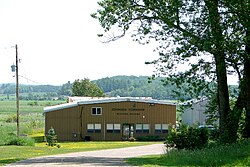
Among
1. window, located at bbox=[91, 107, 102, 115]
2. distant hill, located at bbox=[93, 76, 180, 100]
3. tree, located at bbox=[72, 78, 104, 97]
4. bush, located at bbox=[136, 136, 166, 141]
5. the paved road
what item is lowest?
bush, located at bbox=[136, 136, 166, 141]

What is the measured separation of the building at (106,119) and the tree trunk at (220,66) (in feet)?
128

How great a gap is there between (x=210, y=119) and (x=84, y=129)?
122ft

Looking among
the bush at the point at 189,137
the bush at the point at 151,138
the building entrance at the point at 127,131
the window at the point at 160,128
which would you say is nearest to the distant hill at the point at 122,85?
the window at the point at 160,128

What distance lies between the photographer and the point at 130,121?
6350cm

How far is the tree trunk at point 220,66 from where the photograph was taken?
1972cm

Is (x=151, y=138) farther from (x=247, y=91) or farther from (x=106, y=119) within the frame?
(x=247, y=91)

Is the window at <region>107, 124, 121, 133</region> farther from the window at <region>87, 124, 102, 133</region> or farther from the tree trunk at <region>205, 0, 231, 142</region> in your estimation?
the tree trunk at <region>205, 0, 231, 142</region>

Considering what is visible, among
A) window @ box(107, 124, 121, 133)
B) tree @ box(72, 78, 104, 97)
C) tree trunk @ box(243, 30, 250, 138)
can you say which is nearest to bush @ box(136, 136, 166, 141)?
window @ box(107, 124, 121, 133)

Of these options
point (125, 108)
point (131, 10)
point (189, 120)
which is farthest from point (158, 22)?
point (189, 120)

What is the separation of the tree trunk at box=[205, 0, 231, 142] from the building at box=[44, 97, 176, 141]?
38951 millimetres

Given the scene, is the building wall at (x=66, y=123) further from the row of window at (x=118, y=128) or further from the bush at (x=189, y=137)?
the bush at (x=189, y=137)

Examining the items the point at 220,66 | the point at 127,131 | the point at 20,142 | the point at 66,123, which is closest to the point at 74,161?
the point at 220,66

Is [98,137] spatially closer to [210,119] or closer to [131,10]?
[210,119]

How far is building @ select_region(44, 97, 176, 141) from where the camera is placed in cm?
6278
